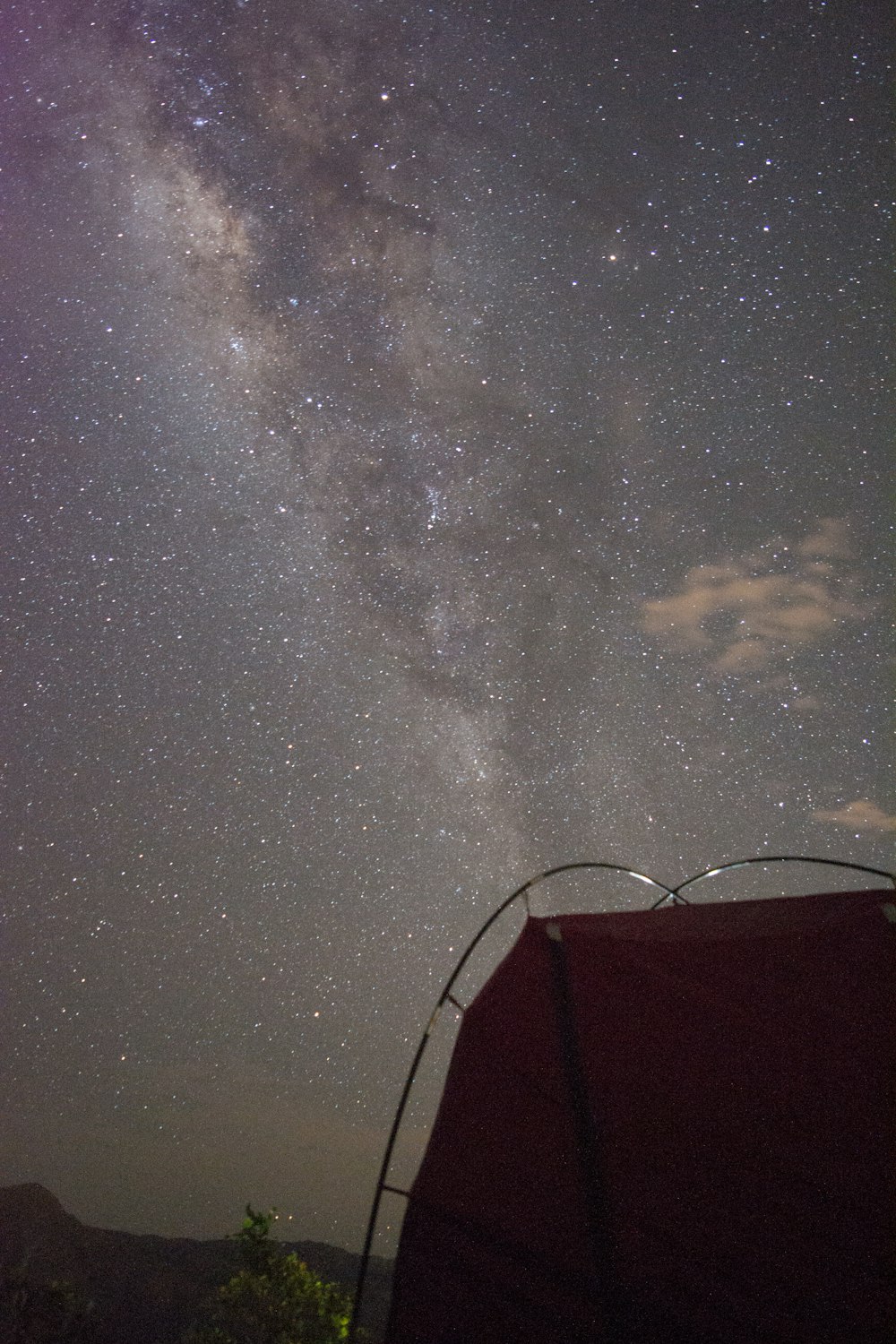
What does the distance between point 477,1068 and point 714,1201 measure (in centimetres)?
129

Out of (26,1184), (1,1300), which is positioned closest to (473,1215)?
(1,1300)

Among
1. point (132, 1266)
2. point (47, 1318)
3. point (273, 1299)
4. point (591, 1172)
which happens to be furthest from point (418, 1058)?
point (132, 1266)

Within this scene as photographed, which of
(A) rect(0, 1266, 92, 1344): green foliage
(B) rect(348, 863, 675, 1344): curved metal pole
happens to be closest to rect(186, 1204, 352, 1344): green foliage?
(A) rect(0, 1266, 92, 1344): green foliage

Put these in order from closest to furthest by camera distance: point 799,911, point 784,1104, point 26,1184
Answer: point 784,1104, point 799,911, point 26,1184

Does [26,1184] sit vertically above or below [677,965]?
below

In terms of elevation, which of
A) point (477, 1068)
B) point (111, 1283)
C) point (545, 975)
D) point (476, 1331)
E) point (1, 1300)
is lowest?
point (111, 1283)

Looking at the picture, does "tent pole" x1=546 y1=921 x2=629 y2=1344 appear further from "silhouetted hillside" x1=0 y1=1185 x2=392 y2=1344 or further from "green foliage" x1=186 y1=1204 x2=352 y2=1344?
"silhouetted hillside" x1=0 y1=1185 x2=392 y2=1344

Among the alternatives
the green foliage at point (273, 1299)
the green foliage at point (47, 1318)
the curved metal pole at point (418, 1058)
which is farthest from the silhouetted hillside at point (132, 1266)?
the curved metal pole at point (418, 1058)

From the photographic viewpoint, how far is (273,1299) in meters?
17.0

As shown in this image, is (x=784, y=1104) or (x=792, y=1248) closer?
(x=792, y=1248)

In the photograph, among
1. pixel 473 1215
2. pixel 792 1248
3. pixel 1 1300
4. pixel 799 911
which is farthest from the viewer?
pixel 1 1300

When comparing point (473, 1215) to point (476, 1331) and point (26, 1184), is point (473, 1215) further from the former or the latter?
point (26, 1184)

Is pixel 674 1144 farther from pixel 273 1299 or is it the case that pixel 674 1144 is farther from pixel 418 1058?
pixel 273 1299

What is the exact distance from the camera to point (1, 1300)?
34250 mm
